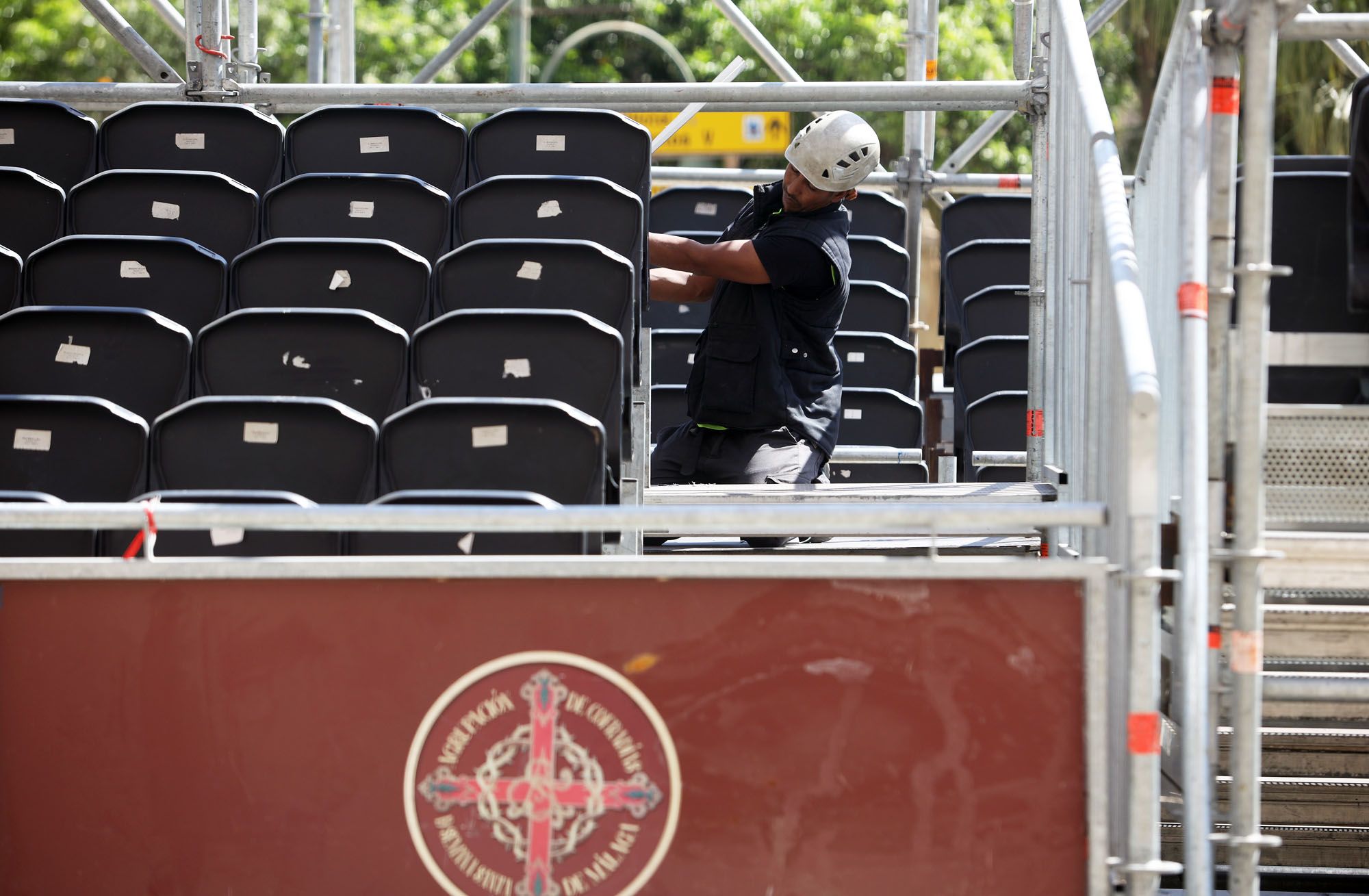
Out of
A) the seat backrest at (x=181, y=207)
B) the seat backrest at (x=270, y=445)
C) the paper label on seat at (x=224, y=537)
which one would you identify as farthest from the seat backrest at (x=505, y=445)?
the seat backrest at (x=181, y=207)

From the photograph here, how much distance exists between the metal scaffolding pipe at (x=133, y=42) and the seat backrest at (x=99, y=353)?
7.18 feet

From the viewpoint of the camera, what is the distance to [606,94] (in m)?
5.89

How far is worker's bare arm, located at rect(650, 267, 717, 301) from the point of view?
5.33 metres

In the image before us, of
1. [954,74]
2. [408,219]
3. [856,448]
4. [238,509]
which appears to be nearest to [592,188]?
[408,219]

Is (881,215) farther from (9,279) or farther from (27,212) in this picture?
(9,279)

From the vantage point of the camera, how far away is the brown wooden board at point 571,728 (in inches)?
112

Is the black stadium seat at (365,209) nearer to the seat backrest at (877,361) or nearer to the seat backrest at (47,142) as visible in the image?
the seat backrest at (47,142)

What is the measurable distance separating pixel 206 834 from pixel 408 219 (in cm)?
281

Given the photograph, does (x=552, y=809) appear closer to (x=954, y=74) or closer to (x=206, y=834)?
(x=206, y=834)

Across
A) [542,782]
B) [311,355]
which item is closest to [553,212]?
[311,355]

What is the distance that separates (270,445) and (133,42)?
3.33 metres

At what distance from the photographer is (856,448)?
5.69 metres

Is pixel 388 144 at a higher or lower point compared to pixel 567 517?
higher

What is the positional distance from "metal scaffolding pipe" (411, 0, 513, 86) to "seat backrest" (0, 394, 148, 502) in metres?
3.69
